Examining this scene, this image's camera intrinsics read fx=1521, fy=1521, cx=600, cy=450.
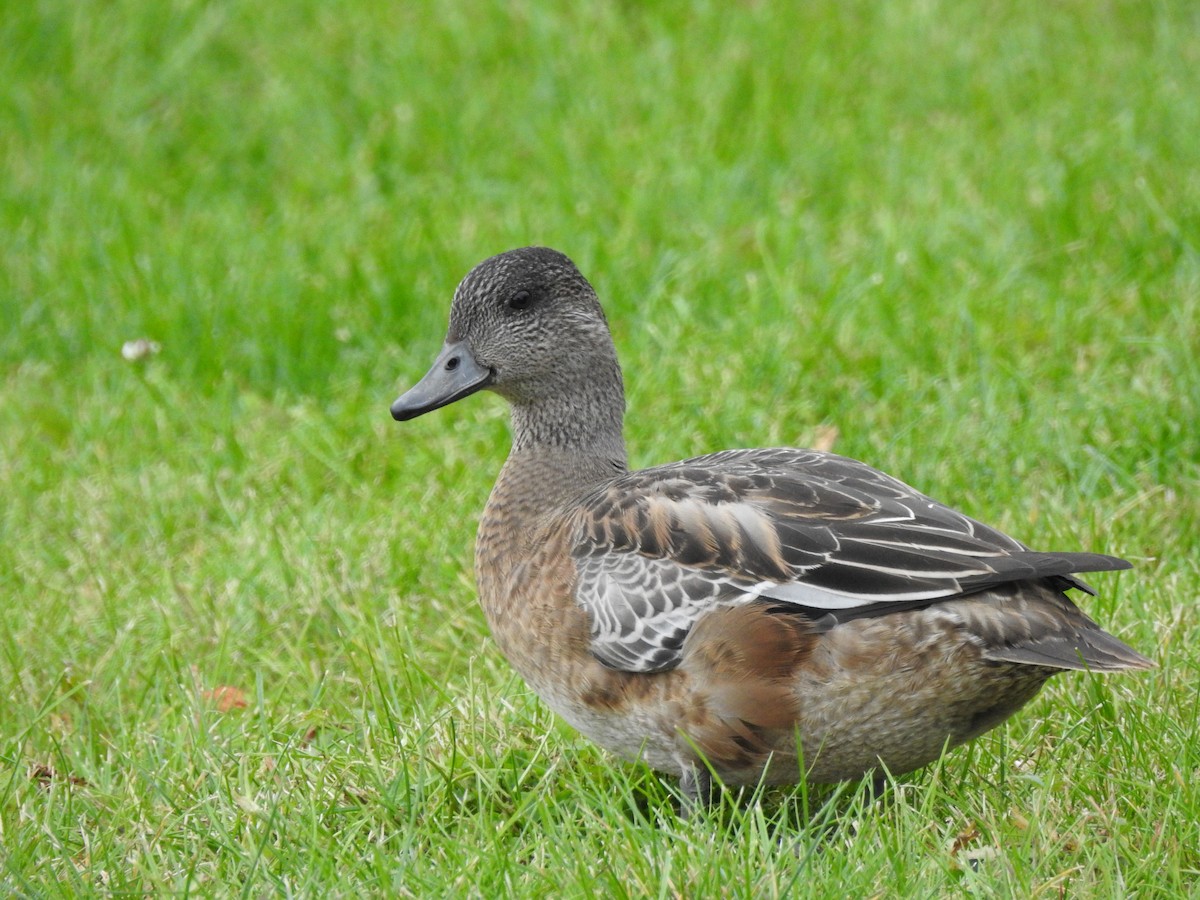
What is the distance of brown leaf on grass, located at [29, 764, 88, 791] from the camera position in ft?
12.3

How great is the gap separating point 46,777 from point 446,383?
1419mm

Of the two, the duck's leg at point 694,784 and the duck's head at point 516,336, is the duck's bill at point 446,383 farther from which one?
the duck's leg at point 694,784

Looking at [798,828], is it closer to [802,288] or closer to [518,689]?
[518,689]

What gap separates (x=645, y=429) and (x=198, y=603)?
1.64 meters

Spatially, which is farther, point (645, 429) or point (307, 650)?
point (645, 429)

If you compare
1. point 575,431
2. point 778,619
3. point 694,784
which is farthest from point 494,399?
point 778,619

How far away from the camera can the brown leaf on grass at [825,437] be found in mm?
5109

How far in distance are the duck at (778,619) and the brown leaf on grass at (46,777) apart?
43.1 inches

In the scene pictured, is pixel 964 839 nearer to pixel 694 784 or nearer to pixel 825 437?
pixel 694 784

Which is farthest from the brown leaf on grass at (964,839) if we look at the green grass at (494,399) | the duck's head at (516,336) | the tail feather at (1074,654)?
the duck's head at (516,336)

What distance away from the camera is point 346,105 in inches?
305

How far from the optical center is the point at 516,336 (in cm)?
407

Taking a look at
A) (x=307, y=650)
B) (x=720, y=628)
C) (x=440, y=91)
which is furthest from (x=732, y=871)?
(x=440, y=91)

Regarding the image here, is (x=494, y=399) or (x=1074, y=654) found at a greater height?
(x=494, y=399)
